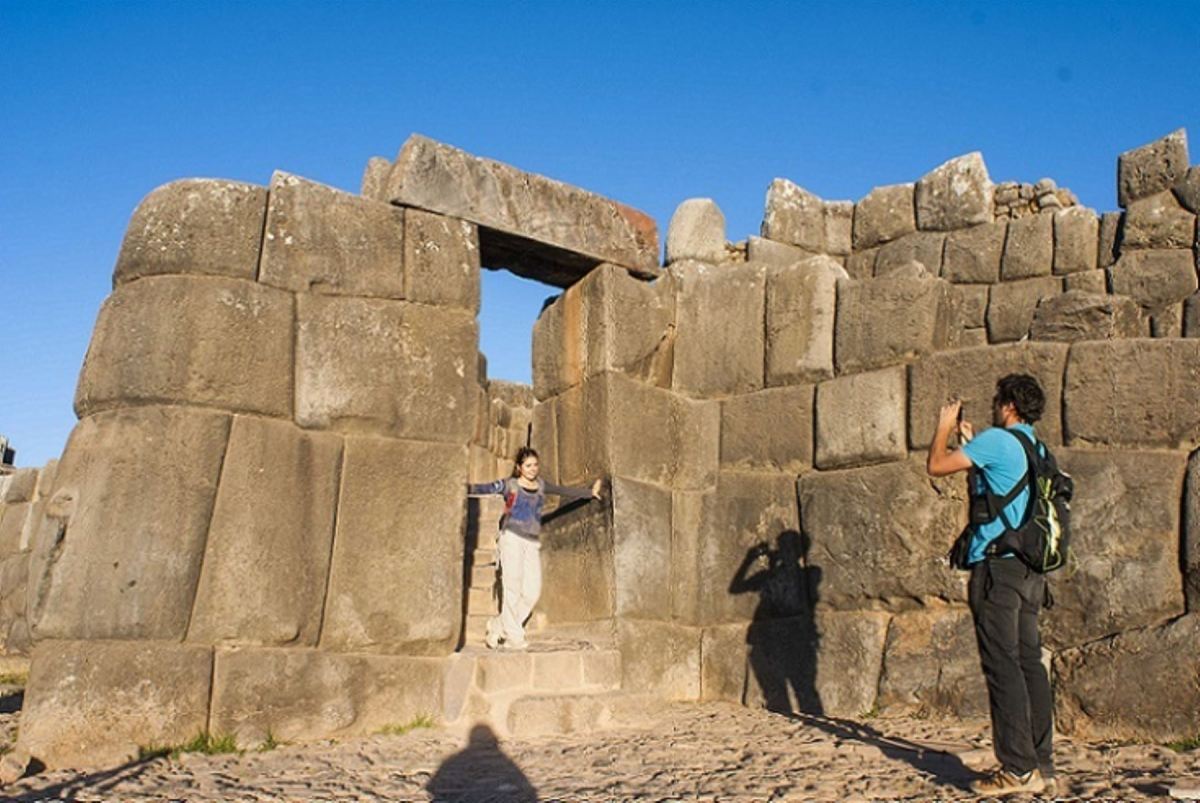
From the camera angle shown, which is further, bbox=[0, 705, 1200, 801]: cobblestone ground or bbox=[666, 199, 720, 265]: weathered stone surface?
bbox=[666, 199, 720, 265]: weathered stone surface

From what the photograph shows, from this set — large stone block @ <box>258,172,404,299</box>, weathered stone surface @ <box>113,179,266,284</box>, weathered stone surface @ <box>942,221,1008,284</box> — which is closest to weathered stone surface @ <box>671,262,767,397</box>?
large stone block @ <box>258,172,404,299</box>

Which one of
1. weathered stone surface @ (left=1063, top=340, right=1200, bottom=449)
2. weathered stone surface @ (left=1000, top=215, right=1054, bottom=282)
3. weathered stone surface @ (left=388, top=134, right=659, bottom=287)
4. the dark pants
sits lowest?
the dark pants

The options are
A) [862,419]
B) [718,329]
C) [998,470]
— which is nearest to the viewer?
[998,470]

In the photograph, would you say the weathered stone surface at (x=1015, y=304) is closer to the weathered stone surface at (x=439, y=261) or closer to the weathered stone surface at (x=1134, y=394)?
the weathered stone surface at (x=1134, y=394)

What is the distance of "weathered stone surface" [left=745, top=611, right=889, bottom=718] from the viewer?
7018 millimetres

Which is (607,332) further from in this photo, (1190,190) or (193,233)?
(1190,190)

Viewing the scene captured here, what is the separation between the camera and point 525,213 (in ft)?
26.0

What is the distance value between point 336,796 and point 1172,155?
963 cm

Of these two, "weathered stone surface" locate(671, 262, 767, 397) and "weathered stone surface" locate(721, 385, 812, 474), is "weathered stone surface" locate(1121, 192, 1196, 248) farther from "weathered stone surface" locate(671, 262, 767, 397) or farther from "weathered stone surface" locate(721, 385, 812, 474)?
"weathered stone surface" locate(721, 385, 812, 474)

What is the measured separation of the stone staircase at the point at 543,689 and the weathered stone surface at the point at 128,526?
1.75 m

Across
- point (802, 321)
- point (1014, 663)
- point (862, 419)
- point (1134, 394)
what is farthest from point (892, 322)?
point (1014, 663)

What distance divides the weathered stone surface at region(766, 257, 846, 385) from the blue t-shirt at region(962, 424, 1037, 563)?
3324 mm

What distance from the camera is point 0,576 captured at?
543 inches

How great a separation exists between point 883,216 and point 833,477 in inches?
203
